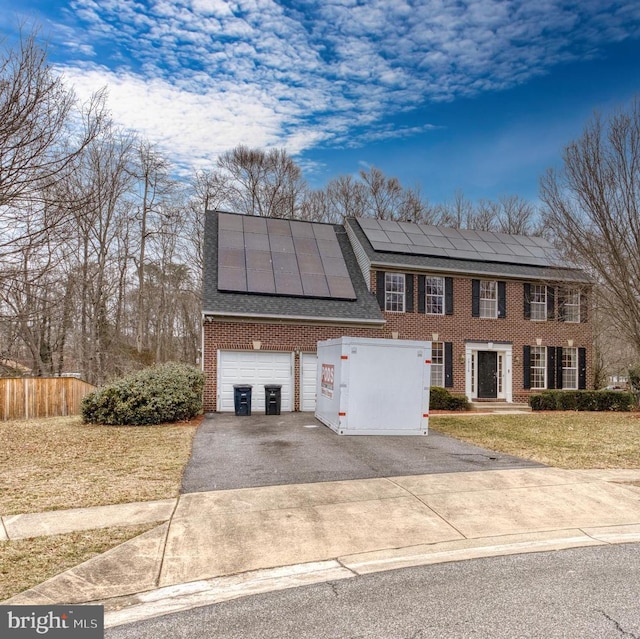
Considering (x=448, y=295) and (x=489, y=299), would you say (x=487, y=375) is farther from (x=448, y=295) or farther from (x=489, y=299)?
(x=448, y=295)

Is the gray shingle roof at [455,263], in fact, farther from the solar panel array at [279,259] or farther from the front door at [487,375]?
the front door at [487,375]

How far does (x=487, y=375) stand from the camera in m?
18.8

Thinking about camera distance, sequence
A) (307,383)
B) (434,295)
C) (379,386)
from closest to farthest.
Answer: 1. (379,386)
2. (307,383)
3. (434,295)

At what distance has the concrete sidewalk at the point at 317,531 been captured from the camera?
13.1 ft

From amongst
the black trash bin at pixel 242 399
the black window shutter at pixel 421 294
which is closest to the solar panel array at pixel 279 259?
the black window shutter at pixel 421 294

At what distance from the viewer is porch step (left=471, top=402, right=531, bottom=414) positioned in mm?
17281

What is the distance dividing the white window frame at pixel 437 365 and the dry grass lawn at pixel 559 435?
2.92 metres

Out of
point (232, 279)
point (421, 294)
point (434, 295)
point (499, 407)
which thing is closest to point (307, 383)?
point (232, 279)

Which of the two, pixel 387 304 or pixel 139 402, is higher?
pixel 387 304

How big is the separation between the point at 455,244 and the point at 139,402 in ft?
45.4

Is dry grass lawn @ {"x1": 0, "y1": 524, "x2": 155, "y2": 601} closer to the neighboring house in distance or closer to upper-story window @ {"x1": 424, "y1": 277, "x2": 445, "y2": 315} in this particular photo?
the neighboring house in distance

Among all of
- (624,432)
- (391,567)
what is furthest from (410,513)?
(624,432)

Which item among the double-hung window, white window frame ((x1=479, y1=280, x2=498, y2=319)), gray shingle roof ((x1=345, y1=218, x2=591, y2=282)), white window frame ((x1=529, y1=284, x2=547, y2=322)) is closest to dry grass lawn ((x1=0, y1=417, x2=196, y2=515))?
gray shingle roof ((x1=345, y1=218, x2=591, y2=282))

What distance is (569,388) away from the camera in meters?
19.6
